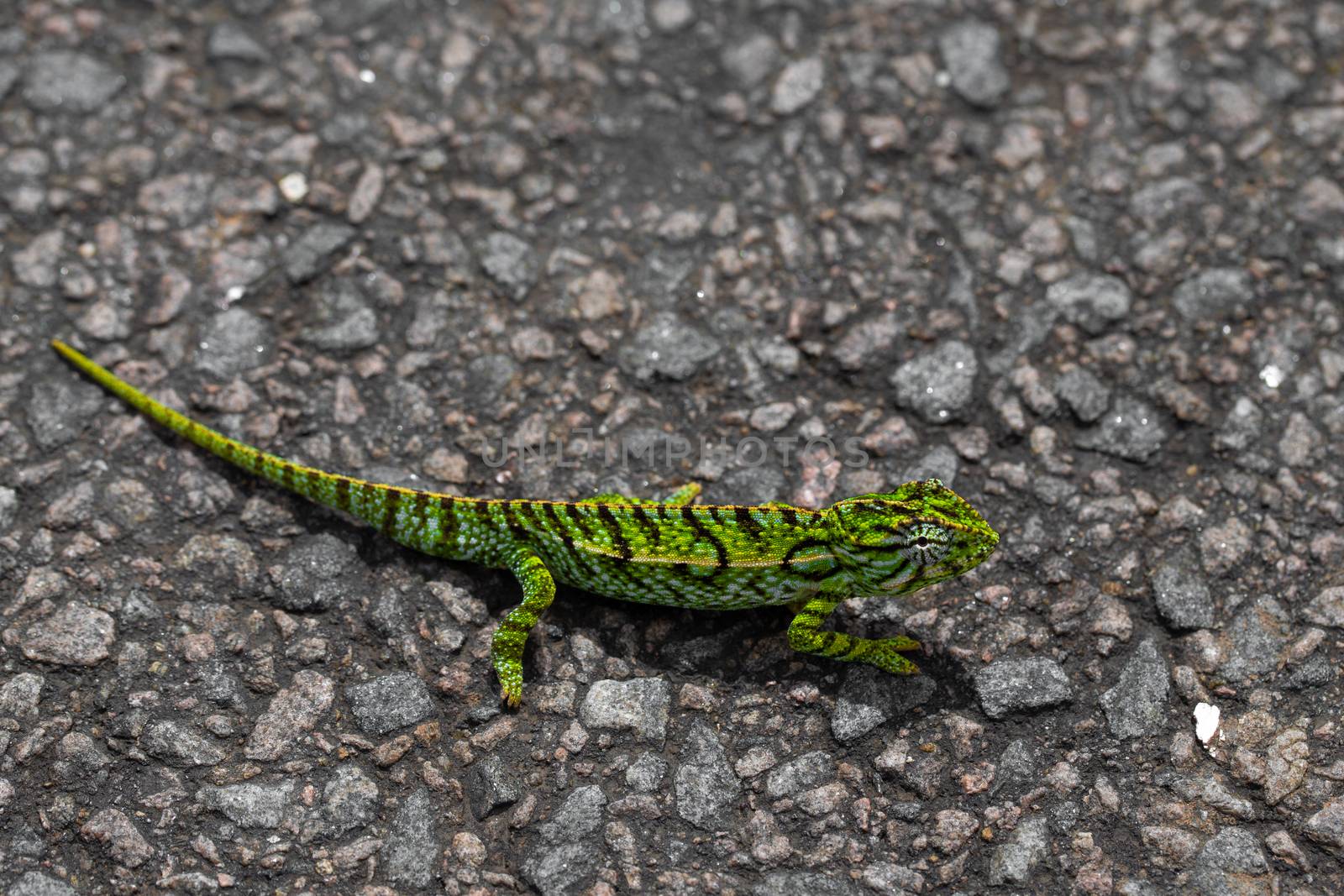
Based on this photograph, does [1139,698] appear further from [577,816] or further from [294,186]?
[294,186]

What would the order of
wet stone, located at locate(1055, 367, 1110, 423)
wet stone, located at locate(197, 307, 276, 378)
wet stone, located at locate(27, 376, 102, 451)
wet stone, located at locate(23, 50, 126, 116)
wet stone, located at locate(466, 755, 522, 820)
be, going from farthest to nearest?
wet stone, located at locate(23, 50, 126, 116), wet stone, located at locate(197, 307, 276, 378), wet stone, located at locate(1055, 367, 1110, 423), wet stone, located at locate(27, 376, 102, 451), wet stone, located at locate(466, 755, 522, 820)

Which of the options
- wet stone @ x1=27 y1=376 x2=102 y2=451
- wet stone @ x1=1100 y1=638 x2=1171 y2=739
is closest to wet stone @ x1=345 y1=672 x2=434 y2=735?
wet stone @ x1=27 y1=376 x2=102 y2=451

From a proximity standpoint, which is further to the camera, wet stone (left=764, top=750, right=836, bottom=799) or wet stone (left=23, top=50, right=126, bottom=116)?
wet stone (left=23, top=50, right=126, bottom=116)

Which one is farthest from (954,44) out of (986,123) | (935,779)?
(935,779)

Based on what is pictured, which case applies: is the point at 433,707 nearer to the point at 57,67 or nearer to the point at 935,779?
the point at 935,779

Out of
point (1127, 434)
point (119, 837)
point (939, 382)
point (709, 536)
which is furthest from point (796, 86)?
point (119, 837)

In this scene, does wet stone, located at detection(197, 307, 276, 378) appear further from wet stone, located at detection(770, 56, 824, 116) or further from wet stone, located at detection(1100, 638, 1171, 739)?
wet stone, located at detection(1100, 638, 1171, 739)
